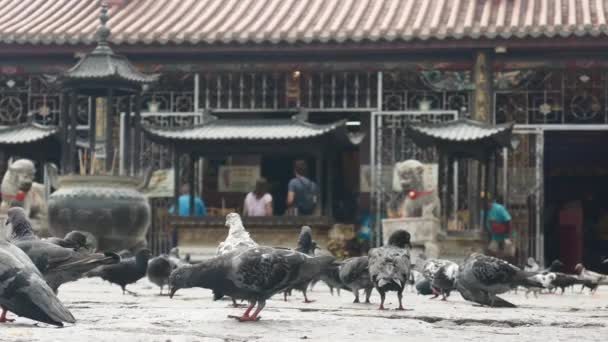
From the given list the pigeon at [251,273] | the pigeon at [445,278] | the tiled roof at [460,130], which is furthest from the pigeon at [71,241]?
the tiled roof at [460,130]

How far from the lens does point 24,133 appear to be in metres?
20.2

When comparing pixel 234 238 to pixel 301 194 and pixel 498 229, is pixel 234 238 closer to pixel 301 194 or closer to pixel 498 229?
pixel 301 194

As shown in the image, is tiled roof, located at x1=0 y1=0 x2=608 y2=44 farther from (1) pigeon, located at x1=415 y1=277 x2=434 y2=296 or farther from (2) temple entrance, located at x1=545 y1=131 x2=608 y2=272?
(1) pigeon, located at x1=415 y1=277 x2=434 y2=296

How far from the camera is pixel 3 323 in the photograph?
7629 mm

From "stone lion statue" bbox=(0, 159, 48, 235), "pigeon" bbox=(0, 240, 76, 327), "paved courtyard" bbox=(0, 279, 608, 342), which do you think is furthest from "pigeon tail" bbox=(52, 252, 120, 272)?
"stone lion statue" bbox=(0, 159, 48, 235)

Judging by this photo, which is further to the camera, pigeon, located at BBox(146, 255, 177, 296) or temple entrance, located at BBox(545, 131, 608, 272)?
temple entrance, located at BBox(545, 131, 608, 272)

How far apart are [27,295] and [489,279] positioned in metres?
4.76

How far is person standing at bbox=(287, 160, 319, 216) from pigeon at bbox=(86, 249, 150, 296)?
6382mm

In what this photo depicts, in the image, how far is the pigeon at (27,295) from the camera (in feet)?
22.9

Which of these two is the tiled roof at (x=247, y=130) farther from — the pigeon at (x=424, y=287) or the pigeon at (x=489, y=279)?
the pigeon at (x=489, y=279)

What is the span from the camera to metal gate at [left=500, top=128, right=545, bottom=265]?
65.1ft

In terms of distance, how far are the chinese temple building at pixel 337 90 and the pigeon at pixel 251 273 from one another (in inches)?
412

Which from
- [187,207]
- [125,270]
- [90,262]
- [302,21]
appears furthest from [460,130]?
[90,262]

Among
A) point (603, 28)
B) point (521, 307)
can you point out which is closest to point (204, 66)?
point (603, 28)
